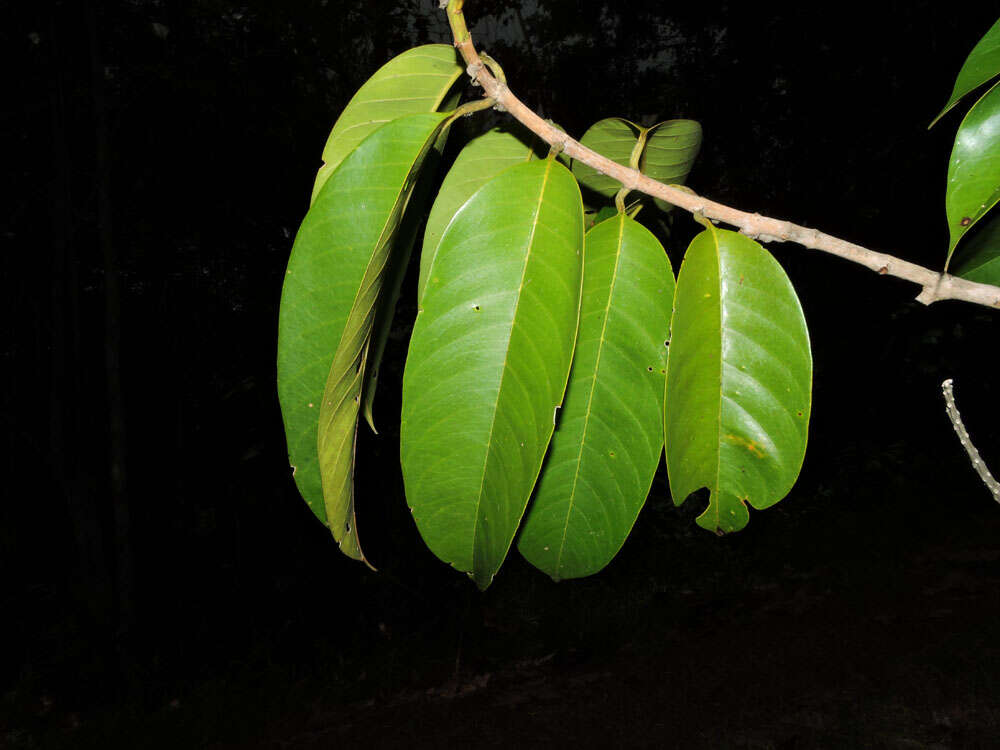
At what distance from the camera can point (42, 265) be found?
3916mm

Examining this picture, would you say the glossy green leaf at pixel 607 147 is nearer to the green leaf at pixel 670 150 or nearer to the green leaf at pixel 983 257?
the green leaf at pixel 670 150

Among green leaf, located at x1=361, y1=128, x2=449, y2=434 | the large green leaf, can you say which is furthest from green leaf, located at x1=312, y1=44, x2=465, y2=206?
the large green leaf

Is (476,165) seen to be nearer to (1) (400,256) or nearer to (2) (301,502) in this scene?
(1) (400,256)

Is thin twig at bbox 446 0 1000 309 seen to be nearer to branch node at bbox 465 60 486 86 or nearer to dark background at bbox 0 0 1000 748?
branch node at bbox 465 60 486 86

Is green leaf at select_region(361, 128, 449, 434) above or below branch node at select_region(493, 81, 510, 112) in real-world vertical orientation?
below

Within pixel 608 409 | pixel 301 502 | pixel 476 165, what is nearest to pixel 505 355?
pixel 608 409

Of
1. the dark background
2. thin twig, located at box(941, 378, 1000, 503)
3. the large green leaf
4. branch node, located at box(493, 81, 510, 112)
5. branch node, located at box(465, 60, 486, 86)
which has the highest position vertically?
branch node, located at box(465, 60, 486, 86)

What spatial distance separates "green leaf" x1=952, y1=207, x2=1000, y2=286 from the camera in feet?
1.78

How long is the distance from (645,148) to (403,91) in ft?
0.88

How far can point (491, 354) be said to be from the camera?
0.44 metres

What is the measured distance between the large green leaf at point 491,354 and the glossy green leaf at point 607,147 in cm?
25

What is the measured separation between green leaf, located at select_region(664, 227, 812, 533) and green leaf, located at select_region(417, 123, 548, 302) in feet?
0.62

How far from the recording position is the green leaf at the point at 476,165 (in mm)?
584

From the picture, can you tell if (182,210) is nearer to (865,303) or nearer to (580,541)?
(580,541)
